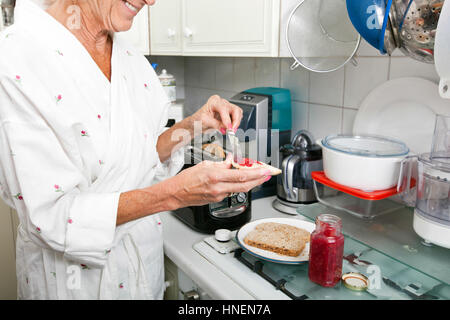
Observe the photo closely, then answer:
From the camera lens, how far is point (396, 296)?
0.74 meters

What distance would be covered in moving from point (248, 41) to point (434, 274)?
777 mm


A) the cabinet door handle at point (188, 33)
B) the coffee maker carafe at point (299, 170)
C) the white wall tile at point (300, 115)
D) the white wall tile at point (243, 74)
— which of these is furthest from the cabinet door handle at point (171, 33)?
the coffee maker carafe at point (299, 170)

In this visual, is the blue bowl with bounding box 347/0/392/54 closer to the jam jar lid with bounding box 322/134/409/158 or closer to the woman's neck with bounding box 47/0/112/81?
the jam jar lid with bounding box 322/134/409/158

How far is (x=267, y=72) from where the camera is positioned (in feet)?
5.07

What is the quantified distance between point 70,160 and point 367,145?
756 mm

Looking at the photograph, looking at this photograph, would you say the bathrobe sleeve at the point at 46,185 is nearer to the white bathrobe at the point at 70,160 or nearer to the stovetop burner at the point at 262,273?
the white bathrobe at the point at 70,160

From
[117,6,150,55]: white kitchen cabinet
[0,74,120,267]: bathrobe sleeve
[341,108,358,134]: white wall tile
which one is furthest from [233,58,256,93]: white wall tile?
[0,74,120,267]: bathrobe sleeve

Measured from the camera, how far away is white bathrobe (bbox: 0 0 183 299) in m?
0.67

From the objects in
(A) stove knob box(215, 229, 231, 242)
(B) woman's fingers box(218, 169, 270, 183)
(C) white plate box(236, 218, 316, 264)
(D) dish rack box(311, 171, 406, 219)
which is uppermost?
(B) woman's fingers box(218, 169, 270, 183)

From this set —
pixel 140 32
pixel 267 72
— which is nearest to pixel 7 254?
pixel 140 32

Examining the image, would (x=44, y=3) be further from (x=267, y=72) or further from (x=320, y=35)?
(x=267, y=72)

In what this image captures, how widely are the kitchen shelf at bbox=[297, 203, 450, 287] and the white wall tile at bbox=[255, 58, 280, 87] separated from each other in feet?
1.94
